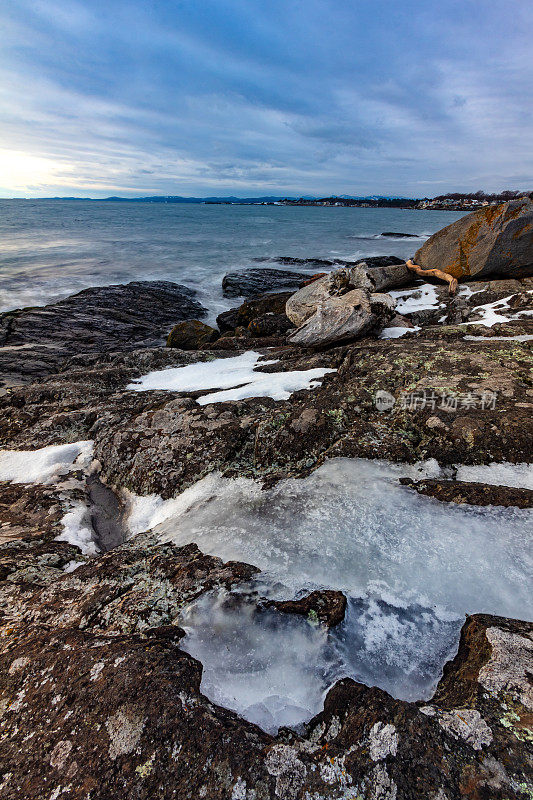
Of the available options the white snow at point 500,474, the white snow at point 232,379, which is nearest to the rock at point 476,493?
the white snow at point 500,474

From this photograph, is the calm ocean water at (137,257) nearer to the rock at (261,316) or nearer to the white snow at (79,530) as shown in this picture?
the rock at (261,316)

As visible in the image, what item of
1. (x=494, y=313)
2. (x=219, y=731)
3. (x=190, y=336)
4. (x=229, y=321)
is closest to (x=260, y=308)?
(x=229, y=321)

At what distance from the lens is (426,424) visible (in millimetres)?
5465

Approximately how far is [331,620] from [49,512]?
461 centimetres

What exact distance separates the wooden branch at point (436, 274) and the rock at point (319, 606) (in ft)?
45.9

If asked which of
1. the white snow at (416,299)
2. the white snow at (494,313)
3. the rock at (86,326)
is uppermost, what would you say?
the white snow at (494,313)

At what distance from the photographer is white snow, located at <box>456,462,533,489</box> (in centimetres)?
456

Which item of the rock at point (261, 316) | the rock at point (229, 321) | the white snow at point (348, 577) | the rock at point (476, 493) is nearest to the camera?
the white snow at point (348, 577)

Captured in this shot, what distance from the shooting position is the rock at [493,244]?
1342 cm

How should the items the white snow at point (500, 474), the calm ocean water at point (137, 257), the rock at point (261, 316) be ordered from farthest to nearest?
1. the calm ocean water at point (137, 257)
2. the rock at point (261, 316)
3. the white snow at point (500, 474)

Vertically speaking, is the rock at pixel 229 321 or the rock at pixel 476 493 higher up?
the rock at pixel 476 493

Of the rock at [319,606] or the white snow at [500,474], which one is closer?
the rock at [319,606]

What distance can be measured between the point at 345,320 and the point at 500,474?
6.36 meters

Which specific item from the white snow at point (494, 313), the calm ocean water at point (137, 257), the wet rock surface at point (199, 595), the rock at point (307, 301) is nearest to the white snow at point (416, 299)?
the white snow at point (494, 313)
